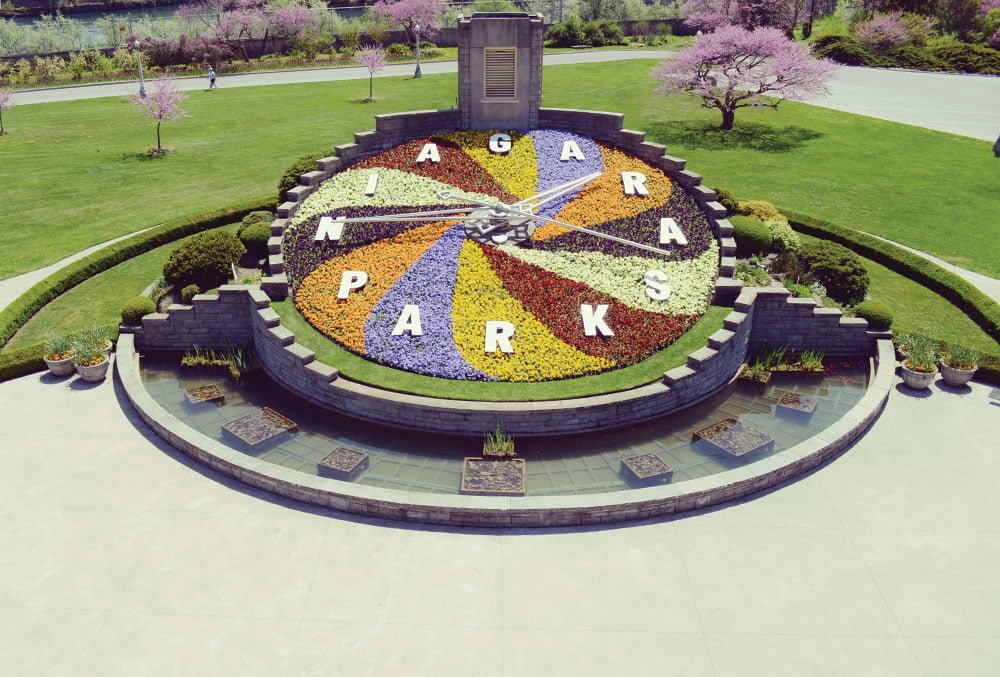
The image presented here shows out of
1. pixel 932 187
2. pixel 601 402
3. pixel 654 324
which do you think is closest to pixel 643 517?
pixel 601 402

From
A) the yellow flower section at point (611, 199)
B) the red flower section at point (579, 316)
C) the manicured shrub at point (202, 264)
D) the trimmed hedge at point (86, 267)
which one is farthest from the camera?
the yellow flower section at point (611, 199)

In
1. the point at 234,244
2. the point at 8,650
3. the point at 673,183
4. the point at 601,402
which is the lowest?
the point at 8,650

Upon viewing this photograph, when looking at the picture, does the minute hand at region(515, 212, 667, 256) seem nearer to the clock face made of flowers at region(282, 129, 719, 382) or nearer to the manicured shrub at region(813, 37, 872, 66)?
the clock face made of flowers at region(282, 129, 719, 382)

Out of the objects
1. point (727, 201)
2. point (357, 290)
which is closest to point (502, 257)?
point (357, 290)

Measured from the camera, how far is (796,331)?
21375 millimetres

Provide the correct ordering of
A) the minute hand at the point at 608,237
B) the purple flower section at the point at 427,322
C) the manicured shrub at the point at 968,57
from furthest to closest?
the manicured shrub at the point at 968,57, the minute hand at the point at 608,237, the purple flower section at the point at 427,322

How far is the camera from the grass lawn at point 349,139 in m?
31.2

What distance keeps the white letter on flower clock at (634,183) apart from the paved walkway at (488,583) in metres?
12.1

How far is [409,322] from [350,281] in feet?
9.16

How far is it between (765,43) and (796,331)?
30128 mm

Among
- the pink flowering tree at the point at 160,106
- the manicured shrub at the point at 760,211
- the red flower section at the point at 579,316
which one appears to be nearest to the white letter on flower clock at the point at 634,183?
the manicured shrub at the point at 760,211

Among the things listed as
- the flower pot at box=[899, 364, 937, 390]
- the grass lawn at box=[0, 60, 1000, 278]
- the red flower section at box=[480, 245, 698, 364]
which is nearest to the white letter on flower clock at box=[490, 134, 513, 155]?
the red flower section at box=[480, 245, 698, 364]

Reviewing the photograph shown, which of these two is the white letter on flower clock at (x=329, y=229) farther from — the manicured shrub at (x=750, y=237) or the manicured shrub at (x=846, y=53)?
the manicured shrub at (x=846, y=53)

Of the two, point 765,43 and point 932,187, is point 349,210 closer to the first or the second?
point 932,187
